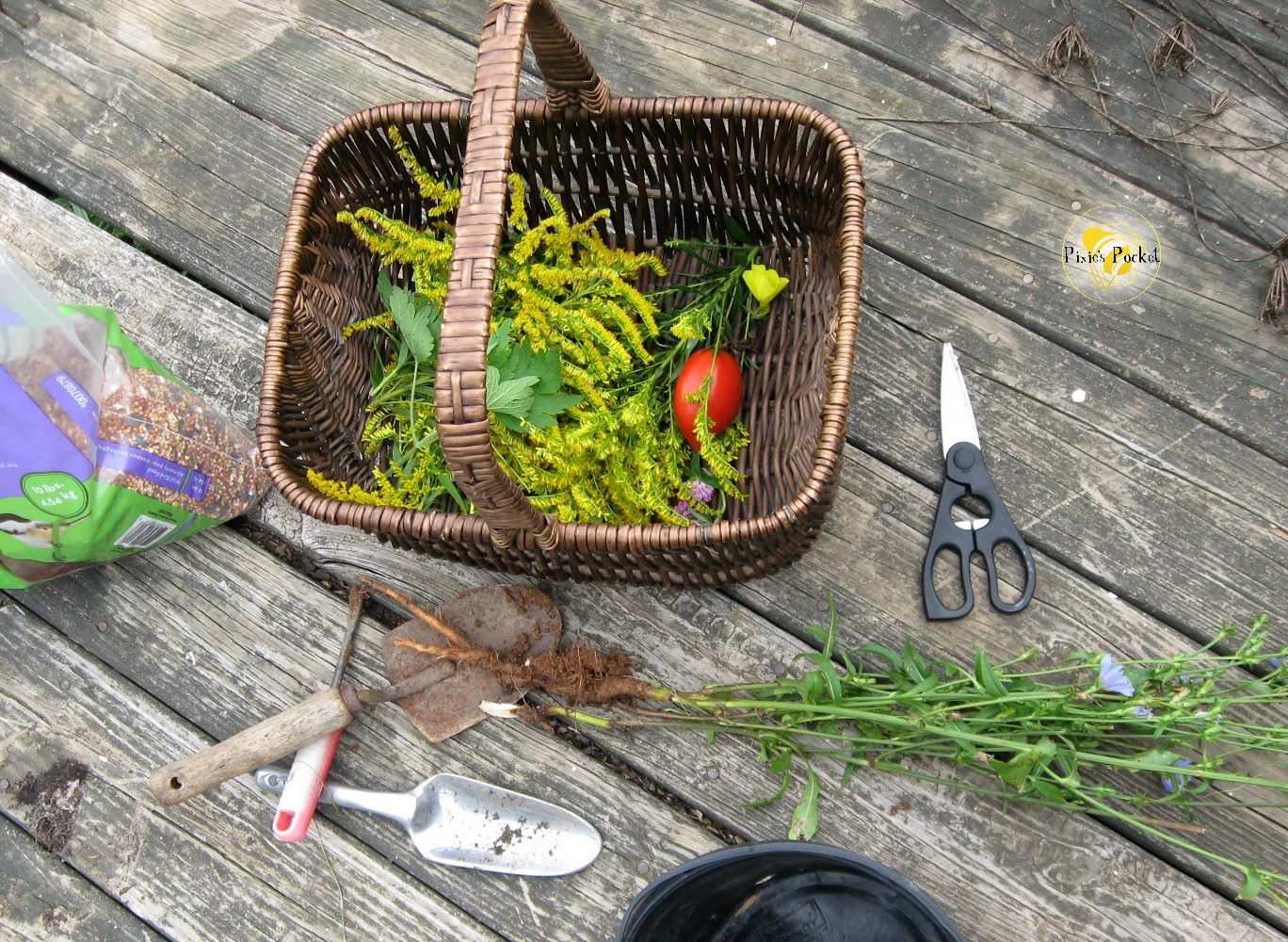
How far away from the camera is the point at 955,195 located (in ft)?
3.59

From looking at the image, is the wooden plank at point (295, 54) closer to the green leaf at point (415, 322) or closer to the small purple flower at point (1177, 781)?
the green leaf at point (415, 322)

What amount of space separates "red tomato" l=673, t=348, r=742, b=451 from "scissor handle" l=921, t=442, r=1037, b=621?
0.27 meters

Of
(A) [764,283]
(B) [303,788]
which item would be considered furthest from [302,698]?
(A) [764,283]

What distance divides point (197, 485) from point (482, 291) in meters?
0.54

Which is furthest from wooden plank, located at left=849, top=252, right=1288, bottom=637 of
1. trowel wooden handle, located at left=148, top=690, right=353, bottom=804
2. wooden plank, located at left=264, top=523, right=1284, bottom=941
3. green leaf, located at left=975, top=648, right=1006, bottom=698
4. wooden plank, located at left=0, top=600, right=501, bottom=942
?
wooden plank, located at left=0, top=600, right=501, bottom=942

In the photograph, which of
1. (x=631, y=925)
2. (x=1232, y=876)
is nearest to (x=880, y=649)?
(x=631, y=925)

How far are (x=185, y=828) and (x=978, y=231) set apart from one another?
1.23 metres

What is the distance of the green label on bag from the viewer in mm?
862

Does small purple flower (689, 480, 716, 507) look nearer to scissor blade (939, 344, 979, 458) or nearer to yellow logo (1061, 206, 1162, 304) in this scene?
scissor blade (939, 344, 979, 458)

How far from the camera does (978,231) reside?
1.09m

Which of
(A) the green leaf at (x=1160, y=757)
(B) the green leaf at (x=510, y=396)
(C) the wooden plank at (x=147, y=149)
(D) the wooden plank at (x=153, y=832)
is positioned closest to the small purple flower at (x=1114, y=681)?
(A) the green leaf at (x=1160, y=757)

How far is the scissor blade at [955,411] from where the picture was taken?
40.1 inches

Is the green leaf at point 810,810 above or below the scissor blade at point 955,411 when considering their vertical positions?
below

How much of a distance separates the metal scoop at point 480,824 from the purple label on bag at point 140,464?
0.35m
